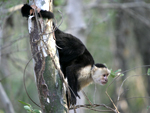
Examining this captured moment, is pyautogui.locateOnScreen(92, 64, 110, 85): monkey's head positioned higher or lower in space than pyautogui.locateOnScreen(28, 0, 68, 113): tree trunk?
lower

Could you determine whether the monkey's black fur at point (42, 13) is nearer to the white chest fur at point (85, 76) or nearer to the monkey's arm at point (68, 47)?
the monkey's arm at point (68, 47)

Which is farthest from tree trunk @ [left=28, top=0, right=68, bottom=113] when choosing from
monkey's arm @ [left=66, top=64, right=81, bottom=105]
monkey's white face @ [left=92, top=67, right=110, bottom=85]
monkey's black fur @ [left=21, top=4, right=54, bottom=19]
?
monkey's white face @ [left=92, top=67, right=110, bottom=85]

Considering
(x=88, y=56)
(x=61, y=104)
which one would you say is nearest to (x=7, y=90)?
(x=88, y=56)

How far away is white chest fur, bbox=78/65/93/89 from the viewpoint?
134 inches

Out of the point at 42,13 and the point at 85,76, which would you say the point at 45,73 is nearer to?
the point at 42,13

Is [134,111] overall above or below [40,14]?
below

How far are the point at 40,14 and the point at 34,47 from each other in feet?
1.21

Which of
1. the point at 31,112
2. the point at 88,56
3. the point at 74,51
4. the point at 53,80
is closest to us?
the point at 31,112

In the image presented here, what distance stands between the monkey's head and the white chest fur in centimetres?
9

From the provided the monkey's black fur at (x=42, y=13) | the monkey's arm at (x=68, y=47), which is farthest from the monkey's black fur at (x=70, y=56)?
the monkey's black fur at (x=42, y=13)

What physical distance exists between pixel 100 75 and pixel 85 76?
280mm

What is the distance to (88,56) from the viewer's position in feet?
11.7

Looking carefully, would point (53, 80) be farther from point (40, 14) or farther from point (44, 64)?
point (40, 14)

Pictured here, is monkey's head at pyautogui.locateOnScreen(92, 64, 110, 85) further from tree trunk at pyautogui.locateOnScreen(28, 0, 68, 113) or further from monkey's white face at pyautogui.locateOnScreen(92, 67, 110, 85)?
tree trunk at pyautogui.locateOnScreen(28, 0, 68, 113)
